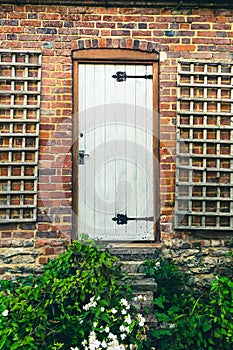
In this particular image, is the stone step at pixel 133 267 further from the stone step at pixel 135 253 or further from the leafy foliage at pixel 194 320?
the leafy foliage at pixel 194 320

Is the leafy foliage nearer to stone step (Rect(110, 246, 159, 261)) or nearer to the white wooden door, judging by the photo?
stone step (Rect(110, 246, 159, 261))

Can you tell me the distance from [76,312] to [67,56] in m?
2.75

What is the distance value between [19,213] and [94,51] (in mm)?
1967

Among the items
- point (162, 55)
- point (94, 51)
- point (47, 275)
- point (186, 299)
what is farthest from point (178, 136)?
point (47, 275)

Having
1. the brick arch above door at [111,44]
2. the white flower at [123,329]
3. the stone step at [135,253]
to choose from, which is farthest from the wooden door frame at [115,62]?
the white flower at [123,329]

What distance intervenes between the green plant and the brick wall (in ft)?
2.66

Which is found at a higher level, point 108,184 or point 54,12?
point 54,12

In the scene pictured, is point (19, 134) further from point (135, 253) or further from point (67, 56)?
point (135, 253)

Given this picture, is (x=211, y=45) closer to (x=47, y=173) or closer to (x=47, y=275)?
(x=47, y=173)

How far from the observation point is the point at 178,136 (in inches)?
197

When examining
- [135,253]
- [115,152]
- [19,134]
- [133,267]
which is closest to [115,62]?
[115,152]

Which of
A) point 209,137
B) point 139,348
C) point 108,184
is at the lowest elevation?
point 139,348

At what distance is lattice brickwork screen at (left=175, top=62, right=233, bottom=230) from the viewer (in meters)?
4.98

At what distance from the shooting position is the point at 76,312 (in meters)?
3.90
